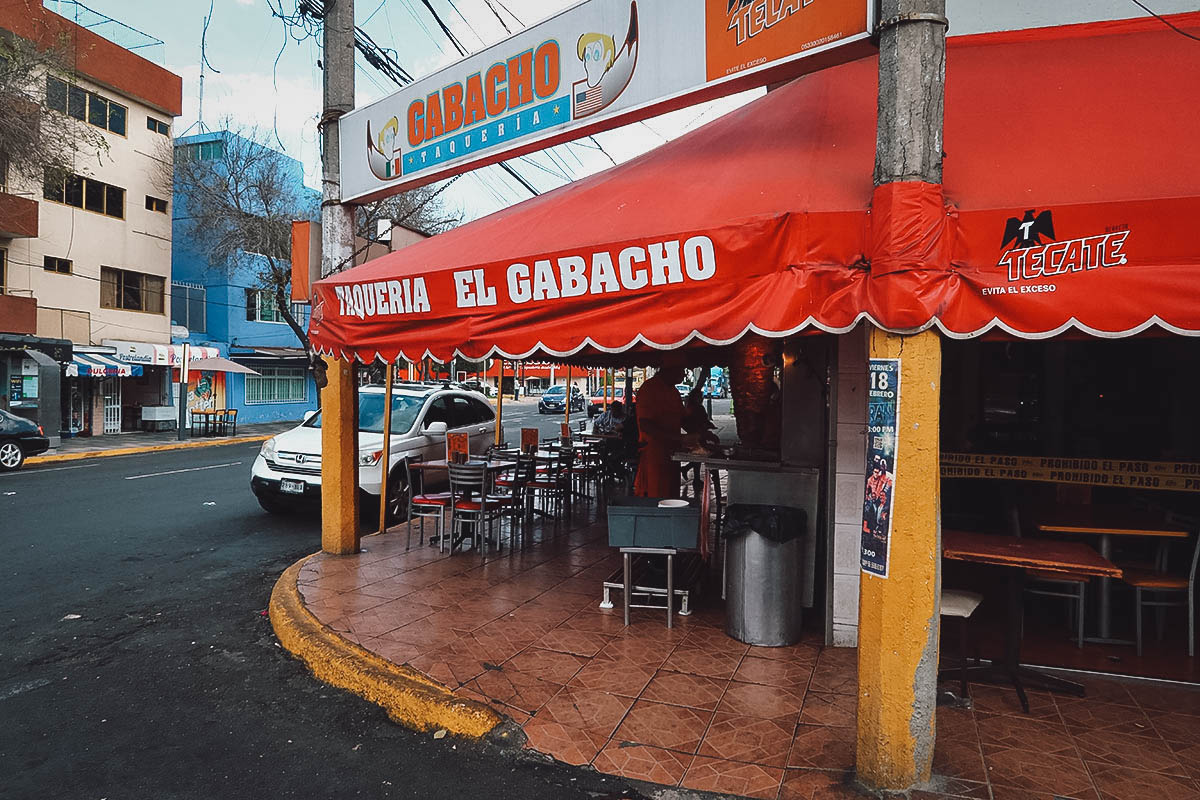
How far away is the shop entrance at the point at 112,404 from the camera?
24047mm

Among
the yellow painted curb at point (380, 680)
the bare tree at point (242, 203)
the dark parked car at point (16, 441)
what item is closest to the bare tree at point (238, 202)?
the bare tree at point (242, 203)

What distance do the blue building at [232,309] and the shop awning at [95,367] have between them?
4135mm

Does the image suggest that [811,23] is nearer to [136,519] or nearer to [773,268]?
[773,268]

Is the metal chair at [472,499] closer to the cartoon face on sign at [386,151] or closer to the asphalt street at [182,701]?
the asphalt street at [182,701]

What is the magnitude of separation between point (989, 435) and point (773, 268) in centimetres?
451

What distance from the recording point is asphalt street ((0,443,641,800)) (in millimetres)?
3492

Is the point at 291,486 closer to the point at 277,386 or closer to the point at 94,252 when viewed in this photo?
the point at 94,252

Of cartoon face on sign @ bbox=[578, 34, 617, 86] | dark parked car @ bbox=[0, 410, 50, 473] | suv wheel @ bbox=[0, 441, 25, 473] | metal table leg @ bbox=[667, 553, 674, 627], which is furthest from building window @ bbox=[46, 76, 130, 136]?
metal table leg @ bbox=[667, 553, 674, 627]

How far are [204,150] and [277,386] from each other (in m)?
9.98

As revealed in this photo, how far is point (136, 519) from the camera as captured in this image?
32.4 ft

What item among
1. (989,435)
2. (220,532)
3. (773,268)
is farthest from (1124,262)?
(220,532)

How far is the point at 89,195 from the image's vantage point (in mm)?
23219

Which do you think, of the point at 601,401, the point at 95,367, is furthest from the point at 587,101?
the point at 601,401

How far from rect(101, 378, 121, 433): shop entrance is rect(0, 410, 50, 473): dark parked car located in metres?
9.22
